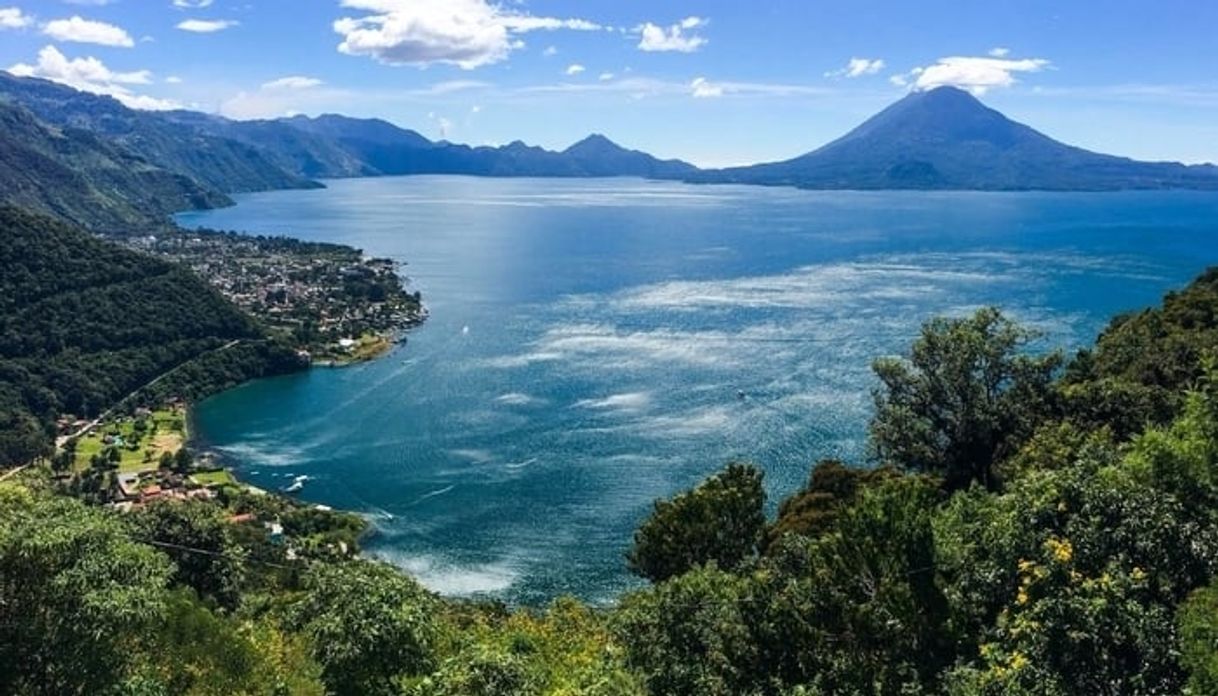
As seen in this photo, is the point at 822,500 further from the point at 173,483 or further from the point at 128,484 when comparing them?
the point at 128,484

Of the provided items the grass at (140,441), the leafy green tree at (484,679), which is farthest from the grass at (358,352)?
the leafy green tree at (484,679)

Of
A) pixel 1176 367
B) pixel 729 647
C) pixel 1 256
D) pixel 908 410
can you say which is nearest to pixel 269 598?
pixel 729 647

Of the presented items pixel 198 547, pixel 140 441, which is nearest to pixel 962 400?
pixel 198 547

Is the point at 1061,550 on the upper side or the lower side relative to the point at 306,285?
upper

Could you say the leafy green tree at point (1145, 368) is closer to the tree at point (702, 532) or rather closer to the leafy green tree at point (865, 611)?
the tree at point (702, 532)

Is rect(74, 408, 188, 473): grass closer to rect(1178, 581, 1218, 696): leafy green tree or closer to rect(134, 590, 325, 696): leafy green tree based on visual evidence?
rect(134, 590, 325, 696): leafy green tree

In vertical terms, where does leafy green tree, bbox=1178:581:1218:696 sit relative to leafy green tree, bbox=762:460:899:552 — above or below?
above

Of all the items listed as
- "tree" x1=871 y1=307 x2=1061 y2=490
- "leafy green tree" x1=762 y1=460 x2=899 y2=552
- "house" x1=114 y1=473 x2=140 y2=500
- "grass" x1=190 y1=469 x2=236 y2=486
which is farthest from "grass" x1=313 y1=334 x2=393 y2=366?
"leafy green tree" x1=762 y1=460 x2=899 y2=552
